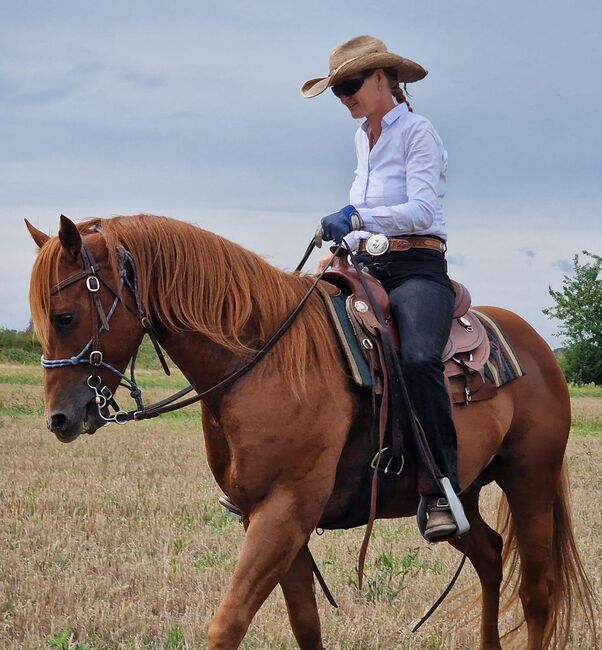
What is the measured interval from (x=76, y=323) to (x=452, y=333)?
2122 mm

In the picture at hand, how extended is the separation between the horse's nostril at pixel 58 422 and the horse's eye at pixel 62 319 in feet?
1.25

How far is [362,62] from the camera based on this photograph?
190 inches

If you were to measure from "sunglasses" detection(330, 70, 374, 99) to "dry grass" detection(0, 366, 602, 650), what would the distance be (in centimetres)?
307

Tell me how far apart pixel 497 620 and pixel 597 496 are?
16.8 feet

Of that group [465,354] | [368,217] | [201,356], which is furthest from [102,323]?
[465,354]

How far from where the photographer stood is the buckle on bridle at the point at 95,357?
154 inches

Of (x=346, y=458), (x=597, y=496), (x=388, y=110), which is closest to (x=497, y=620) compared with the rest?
(x=346, y=458)

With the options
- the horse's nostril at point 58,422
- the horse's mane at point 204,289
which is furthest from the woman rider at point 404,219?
the horse's nostril at point 58,422

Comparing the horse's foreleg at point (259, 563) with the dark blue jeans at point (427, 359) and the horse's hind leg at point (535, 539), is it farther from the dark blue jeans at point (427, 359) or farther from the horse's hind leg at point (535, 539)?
the horse's hind leg at point (535, 539)

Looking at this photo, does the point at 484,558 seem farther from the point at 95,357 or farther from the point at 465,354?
the point at 95,357

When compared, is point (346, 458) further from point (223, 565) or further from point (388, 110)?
point (223, 565)

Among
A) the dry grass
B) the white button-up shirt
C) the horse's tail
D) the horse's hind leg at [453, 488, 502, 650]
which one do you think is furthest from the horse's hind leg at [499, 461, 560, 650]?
the white button-up shirt

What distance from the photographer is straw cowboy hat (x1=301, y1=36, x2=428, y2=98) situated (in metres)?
4.84

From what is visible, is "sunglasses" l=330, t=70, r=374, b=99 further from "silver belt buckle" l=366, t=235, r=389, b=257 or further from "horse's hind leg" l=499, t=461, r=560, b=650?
"horse's hind leg" l=499, t=461, r=560, b=650
